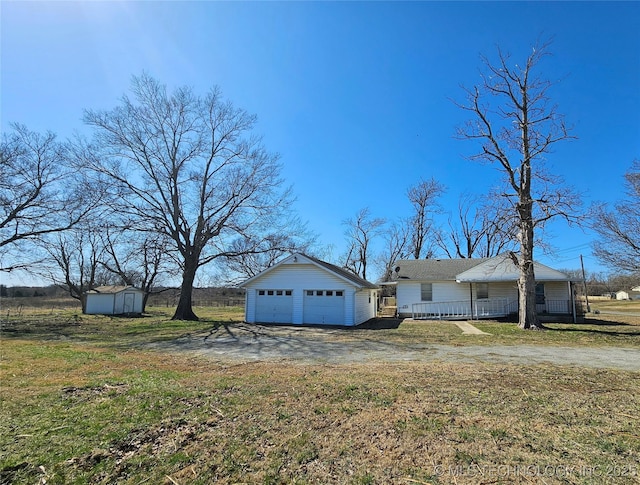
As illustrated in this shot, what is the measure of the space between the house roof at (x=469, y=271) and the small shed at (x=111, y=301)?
25.8 meters

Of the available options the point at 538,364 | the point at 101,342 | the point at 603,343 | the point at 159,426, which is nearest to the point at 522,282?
the point at 603,343

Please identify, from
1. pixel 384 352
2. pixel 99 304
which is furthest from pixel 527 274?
pixel 99 304

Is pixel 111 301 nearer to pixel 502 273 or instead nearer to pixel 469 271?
pixel 469 271

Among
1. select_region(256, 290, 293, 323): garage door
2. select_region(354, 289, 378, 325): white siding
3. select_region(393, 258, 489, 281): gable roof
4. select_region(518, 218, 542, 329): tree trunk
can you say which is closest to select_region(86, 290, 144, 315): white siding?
select_region(256, 290, 293, 323): garage door

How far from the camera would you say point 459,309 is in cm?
2234

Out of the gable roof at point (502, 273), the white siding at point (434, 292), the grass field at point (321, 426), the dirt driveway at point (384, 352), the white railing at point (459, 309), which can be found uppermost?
the gable roof at point (502, 273)

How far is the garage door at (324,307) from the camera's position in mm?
19391

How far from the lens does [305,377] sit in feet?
21.6

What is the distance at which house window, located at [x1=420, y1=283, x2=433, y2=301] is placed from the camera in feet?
77.7

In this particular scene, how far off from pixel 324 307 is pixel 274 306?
3.07 metres

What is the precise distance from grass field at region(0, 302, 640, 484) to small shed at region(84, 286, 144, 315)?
2853 cm

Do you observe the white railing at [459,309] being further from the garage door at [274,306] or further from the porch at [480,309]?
the garage door at [274,306]

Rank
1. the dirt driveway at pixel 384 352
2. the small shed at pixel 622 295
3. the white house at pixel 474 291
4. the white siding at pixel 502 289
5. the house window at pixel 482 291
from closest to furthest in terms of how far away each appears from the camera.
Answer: the dirt driveway at pixel 384 352 → the white house at pixel 474 291 → the white siding at pixel 502 289 → the house window at pixel 482 291 → the small shed at pixel 622 295

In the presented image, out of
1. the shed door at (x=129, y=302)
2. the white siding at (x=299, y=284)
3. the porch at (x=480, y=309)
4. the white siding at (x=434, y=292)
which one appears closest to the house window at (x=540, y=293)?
the porch at (x=480, y=309)
